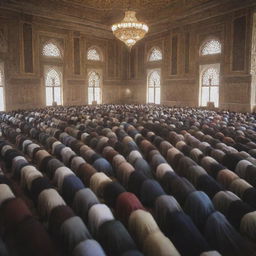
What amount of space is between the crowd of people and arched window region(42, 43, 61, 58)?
9794 mm

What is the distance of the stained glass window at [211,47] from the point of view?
13266mm

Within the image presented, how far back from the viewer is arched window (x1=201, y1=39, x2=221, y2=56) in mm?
13266

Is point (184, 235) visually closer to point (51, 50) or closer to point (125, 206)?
point (125, 206)

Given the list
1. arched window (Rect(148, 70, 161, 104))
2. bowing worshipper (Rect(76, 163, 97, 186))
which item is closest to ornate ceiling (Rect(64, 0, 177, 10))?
arched window (Rect(148, 70, 161, 104))

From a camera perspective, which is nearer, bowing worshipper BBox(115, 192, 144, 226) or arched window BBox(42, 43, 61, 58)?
bowing worshipper BBox(115, 192, 144, 226)

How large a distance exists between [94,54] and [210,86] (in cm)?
757

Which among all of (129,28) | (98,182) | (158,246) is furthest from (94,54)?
(158,246)

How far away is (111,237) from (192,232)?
0.81m

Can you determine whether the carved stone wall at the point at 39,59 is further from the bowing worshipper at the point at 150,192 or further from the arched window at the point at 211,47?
the bowing worshipper at the point at 150,192

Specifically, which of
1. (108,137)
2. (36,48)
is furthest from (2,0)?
(108,137)

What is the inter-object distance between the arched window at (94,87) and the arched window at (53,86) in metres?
2.19

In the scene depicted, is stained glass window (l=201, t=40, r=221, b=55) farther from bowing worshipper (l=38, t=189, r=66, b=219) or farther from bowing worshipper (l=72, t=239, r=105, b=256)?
bowing worshipper (l=72, t=239, r=105, b=256)

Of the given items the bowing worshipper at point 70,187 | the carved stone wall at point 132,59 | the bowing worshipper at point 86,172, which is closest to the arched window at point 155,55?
the carved stone wall at point 132,59

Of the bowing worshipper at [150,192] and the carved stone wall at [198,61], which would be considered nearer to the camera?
the bowing worshipper at [150,192]
